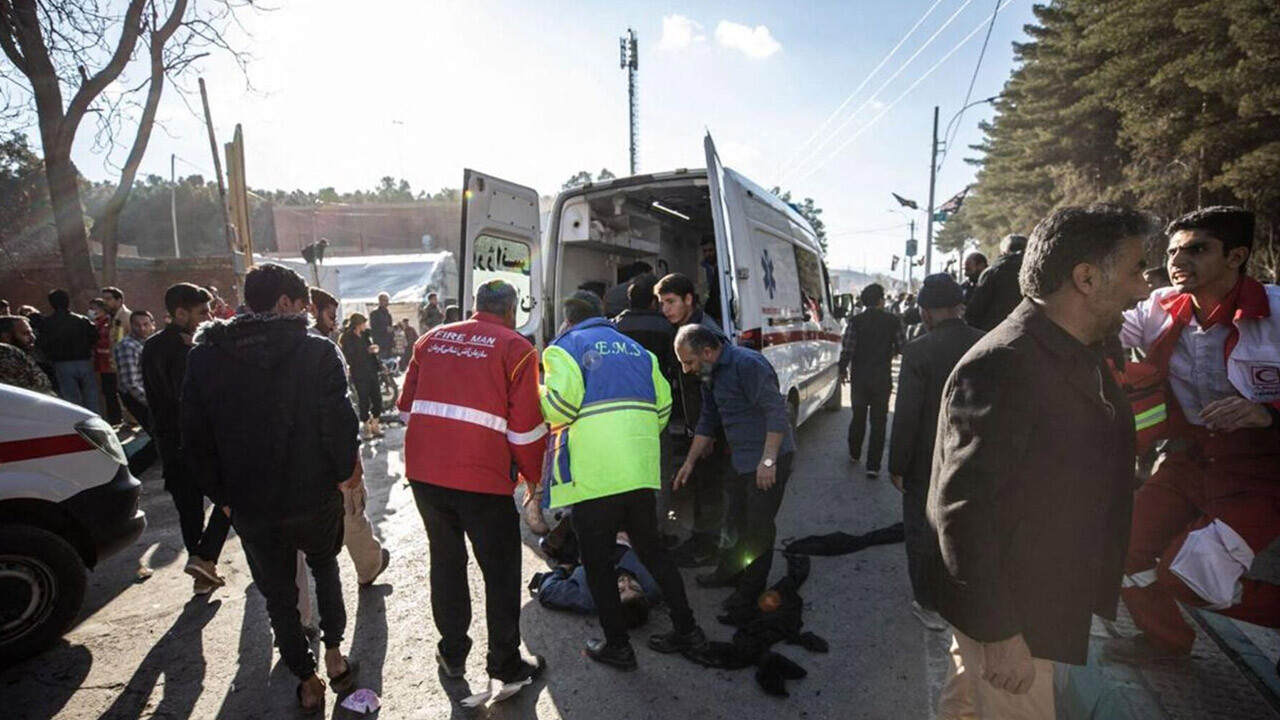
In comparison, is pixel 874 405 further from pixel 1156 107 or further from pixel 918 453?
pixel 1156 107

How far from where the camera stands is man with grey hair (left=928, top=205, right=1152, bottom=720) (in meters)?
1.49

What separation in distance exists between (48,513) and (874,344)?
6.13 metres

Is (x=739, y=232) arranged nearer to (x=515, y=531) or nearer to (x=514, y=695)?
(x=515, y=531)

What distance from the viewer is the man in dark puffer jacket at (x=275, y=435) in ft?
8.06

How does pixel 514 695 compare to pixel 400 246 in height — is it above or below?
below

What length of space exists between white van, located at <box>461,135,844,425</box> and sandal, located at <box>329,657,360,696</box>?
2.64 metres

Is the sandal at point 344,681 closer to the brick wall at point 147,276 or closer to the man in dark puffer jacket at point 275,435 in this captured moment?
the man in dark puffer jacket at point 275,435

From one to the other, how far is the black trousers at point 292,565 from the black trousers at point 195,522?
1.43m

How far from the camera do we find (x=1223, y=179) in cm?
1380

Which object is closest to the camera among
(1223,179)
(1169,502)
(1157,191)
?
(1169,502)

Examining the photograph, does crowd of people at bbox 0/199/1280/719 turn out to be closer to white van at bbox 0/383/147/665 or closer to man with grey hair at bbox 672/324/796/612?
man with grey hair at bbox 672/324/796/612

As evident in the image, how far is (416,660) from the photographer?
3.08m

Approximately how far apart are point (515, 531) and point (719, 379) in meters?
1.48

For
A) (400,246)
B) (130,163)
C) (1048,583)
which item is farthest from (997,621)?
(400,246)
